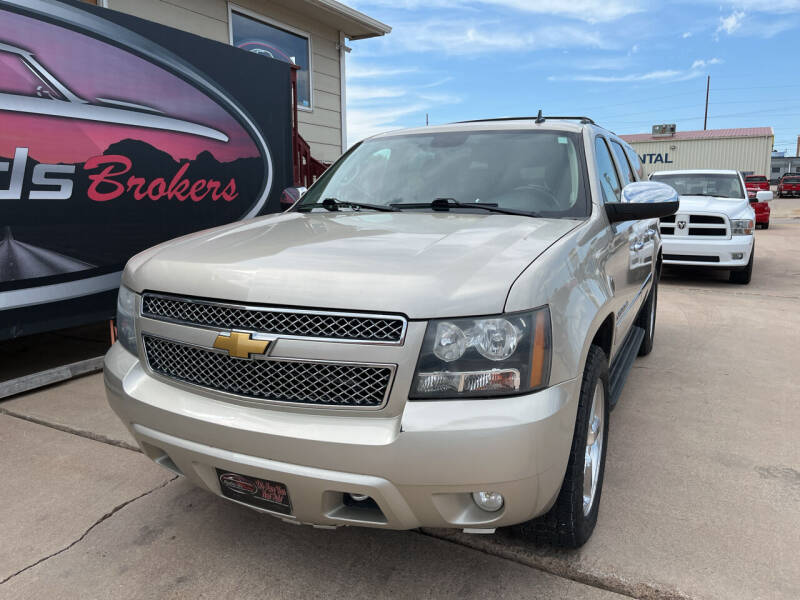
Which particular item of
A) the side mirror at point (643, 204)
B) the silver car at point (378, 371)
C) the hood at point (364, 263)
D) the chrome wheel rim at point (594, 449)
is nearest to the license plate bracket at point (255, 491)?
the silver car at point (378, 371)

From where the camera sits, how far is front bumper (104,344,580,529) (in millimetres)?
1792

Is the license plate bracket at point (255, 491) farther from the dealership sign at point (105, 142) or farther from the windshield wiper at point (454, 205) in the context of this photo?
the dealership sign at point (105, 142)

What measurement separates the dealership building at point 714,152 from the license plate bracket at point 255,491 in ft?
122

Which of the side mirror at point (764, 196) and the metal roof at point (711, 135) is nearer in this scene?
the side mirror at point (764, 196)

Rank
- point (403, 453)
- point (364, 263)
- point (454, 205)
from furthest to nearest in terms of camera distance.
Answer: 1. point (454, 205)
2. point (364, 263)
3. point (403, 453)

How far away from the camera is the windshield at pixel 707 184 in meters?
10.1

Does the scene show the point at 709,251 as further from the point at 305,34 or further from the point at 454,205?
the point at 454,205

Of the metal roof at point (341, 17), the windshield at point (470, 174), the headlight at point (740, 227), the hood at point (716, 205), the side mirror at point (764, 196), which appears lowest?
the headlight at point (740, 227)

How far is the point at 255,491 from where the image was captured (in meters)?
2.10

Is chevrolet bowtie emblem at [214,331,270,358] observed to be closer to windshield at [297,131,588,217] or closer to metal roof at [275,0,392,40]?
windshield at [297,131,588,217]

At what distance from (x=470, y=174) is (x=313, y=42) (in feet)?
25.8

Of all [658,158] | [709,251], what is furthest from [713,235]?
[658,158]

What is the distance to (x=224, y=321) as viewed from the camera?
205 cm

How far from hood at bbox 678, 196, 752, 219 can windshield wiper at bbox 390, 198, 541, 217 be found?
276 inches
